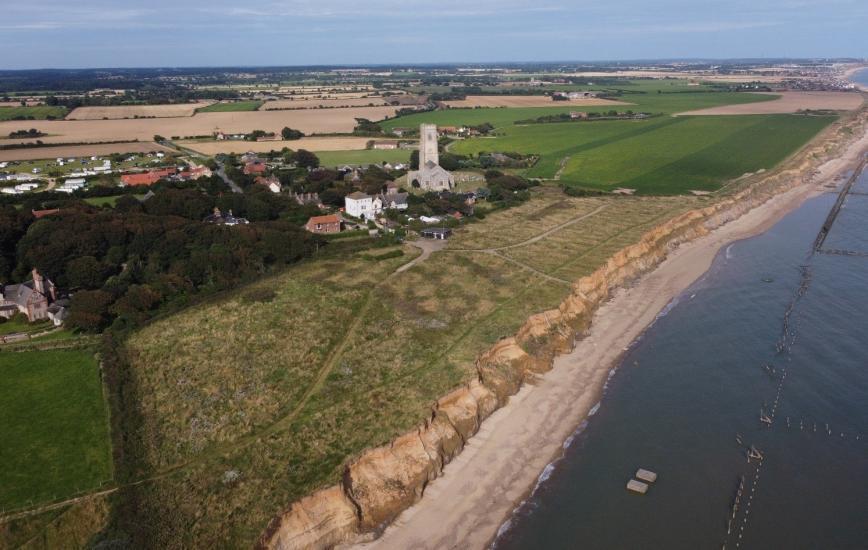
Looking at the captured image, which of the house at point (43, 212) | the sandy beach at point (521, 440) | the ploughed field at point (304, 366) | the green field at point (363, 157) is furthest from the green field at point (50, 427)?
the green field at point (363, 157)

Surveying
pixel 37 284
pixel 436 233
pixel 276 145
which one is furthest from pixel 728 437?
pixel 276 145

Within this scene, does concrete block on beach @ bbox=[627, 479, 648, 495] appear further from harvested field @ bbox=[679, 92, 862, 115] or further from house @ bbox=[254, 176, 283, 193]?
harvested field @ bbox=[679, 92, 862, 115]

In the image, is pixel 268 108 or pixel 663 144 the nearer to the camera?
pixel 663 144

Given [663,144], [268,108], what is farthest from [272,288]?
[268,108]

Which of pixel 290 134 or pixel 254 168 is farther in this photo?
pixel 290 134

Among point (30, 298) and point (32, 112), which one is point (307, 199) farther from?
point (32, 112)

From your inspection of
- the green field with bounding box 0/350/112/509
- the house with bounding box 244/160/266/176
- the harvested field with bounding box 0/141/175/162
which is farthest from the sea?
the harvested field with bounding box 0/141/175/162

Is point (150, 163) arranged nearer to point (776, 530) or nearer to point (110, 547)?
point (110, 547)
